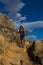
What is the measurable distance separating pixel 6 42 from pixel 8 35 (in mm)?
3901

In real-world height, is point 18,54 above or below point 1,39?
below

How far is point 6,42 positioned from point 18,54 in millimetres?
2448

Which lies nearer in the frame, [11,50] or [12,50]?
[11,50]

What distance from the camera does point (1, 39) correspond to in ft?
94.9

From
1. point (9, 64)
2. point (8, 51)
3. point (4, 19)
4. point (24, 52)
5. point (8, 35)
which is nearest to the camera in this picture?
point (9, 64)

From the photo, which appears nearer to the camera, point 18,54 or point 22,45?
point 18,54

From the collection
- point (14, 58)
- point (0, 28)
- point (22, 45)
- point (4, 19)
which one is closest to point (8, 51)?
point (14, 58)

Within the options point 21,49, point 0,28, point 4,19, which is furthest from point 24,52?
point 4,19

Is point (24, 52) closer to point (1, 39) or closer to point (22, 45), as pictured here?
point (22, 45)

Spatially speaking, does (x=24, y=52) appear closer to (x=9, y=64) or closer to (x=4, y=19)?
(x=9, y=64)

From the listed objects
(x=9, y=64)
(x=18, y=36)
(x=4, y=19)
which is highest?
(x=4, y=19)

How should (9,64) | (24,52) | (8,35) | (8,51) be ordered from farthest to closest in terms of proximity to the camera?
(8,35) → (24,52) → (8,51) → (9,64)

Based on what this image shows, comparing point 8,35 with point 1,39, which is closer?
point 1,39

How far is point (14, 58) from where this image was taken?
28594 mm
